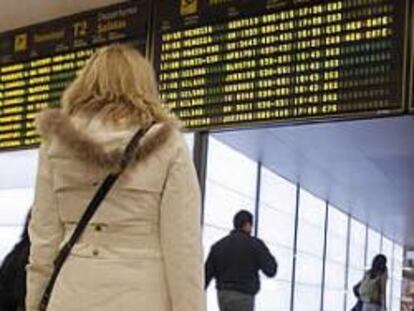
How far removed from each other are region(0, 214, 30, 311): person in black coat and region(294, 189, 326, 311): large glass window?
650 cm

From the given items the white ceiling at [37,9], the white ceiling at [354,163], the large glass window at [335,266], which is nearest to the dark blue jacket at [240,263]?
the white ceiling at [354,163]

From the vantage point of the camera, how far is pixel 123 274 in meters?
1.97

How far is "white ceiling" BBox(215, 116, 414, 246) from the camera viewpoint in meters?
7.28

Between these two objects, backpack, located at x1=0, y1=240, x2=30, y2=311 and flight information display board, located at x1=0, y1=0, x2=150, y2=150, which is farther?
flight information display board, located at x1=0, y1=0, x2=150, y2=150

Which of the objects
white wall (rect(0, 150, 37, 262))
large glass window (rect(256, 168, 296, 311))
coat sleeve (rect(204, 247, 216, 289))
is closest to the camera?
coat sleeve (rect(204, 247, 216, 289))

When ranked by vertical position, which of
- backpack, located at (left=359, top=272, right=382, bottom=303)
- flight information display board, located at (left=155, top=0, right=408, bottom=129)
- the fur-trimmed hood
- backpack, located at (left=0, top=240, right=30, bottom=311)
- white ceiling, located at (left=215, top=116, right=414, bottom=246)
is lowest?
→ backpack, located at (left=0, top=240, right=30, bottom=311)

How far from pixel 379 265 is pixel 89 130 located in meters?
5.75

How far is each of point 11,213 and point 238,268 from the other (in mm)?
1804

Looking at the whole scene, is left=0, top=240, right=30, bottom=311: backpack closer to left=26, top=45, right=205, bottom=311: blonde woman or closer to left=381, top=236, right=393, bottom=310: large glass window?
left=26, top=45, right=205, bottom=311: blonde woman

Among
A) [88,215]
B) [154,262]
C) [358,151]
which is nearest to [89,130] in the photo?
[88,215]

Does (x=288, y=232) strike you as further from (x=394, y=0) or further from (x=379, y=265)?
(x=394, y=0)

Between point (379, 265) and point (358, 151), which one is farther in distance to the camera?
point (358, 151)

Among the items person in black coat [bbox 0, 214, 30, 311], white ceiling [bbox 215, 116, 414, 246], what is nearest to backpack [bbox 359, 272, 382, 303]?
white ceiling [bbox 215, 116, 414, 246]

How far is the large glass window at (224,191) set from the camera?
19.0 feet
